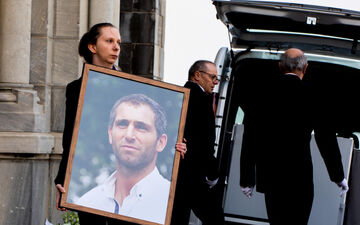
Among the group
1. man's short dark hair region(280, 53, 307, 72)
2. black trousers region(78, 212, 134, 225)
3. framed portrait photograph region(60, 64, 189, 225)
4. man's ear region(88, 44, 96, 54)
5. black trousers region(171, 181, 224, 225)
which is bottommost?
black trousers region(171, 181, 224, 225)

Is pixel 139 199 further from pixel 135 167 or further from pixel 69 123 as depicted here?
pixel 69 123

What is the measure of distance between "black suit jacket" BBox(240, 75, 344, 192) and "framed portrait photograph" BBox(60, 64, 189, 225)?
1.14 metres

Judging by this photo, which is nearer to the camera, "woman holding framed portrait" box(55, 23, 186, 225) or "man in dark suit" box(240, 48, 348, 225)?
"woman holding framed portrait" box(55, 23, 186, 225)

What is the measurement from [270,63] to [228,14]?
5.35 ft

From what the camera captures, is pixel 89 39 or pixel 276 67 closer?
pixel 89 39

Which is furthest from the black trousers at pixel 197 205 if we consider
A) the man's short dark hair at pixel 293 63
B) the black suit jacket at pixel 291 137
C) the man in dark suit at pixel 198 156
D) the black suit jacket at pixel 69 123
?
the black suit jacket at pixel 69 123

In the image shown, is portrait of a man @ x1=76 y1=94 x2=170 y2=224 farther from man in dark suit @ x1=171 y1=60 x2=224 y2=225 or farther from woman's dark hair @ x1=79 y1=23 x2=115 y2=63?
man in dark suit @ x1=171 y1=60 x2=224 y2=225

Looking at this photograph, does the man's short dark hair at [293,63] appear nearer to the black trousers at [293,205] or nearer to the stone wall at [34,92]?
the black trousers at [293,205]

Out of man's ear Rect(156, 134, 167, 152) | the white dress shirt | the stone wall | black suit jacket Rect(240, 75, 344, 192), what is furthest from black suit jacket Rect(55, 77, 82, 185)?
the stone wall

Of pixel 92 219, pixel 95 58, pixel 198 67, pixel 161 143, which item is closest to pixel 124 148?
pixel 161 143

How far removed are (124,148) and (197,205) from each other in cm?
205

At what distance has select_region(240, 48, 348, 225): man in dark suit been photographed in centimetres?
684

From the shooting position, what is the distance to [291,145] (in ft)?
22.4

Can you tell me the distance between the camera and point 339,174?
7062mm
